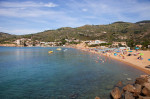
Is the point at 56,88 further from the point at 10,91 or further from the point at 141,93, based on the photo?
the point at 141,93

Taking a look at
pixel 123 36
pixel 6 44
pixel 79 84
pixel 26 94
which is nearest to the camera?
pixel 26 94

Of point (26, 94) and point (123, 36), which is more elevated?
point (123, 36)

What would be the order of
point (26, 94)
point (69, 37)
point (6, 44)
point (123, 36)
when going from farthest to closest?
1. point (69, 37)
2. point (6, 44)
3. point (123, 36)
4. point (26, 94)

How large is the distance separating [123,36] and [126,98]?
407ft

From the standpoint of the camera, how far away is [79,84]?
17.5 metres

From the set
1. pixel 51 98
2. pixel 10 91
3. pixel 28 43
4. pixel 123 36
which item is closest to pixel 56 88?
pixel 51 98

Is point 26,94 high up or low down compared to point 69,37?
down

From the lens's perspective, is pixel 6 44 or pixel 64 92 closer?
pixel 64 92

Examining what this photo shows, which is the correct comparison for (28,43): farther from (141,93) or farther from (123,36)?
(141,93)

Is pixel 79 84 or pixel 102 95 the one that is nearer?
pixel 102 95

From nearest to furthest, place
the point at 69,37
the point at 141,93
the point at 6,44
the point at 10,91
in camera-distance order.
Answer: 1. the point at 141,93
2. the point at 10,91
3. the point at 6,44
4. the point at 69,37

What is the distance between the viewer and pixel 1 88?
16.3 meters

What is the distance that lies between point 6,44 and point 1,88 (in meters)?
157

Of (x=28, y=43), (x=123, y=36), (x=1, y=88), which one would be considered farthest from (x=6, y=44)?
(x=1, y=88)
